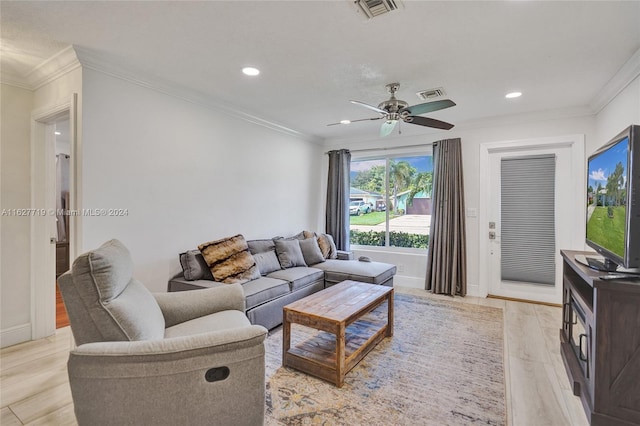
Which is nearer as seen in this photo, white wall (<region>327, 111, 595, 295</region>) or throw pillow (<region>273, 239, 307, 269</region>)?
white wall (<region>327, 111, 595, 295</region>)

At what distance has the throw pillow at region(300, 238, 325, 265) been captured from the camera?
4.44 meters

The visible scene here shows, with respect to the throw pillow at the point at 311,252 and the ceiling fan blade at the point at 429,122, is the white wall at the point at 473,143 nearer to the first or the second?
the throw pillow at the point at 311,252

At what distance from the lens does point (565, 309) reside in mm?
2768

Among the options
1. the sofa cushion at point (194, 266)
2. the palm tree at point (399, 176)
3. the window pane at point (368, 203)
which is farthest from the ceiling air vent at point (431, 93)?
the sofa cushion at point (194, 266)

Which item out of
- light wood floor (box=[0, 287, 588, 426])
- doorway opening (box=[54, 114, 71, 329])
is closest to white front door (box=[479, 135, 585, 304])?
light wood floor (box=[0, 287, 588, 426])

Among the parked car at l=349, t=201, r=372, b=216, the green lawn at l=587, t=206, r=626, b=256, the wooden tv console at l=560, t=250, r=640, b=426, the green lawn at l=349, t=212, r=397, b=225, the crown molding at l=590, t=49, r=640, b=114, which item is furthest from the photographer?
the parked car at l=349, t=201, r=372, b=216

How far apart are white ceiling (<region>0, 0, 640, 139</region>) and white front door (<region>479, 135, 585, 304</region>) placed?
0.77 m

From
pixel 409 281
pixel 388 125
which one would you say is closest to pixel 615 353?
pixel 388 125

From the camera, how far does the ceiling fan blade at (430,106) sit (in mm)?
2617

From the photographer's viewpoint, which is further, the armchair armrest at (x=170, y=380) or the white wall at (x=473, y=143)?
the white wall at (x=473, y=143)

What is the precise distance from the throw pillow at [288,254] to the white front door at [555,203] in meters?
2.61

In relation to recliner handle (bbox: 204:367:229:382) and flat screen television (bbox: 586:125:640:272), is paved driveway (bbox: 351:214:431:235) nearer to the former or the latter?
flat screen television (bbox: 586:125:640:272)

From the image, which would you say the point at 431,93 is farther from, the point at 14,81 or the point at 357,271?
the point at 14,81

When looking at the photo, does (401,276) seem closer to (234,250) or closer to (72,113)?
(234,250)
